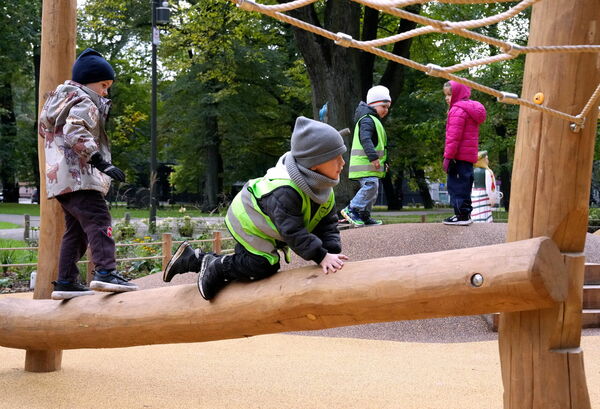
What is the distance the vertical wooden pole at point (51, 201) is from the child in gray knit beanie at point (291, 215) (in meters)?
1.97

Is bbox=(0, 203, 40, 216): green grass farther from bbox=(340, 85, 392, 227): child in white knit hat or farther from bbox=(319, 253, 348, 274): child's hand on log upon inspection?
bbox=(319, 253, 348, 274): child's hand on log

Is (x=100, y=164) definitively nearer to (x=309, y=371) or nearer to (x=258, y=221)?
(x=258, y=221)

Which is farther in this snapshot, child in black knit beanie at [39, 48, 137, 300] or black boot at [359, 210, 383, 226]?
black boot at [359, 210, 383, 226]

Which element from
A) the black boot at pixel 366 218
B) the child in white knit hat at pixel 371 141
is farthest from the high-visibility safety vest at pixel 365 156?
the black boot at pixel 366 218

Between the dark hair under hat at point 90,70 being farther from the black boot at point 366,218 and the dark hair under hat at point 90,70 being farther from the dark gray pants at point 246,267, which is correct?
the black boot at point 366,218

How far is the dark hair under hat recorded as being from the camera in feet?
15.5

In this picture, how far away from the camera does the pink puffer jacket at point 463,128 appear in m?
7.28

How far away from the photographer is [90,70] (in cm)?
472

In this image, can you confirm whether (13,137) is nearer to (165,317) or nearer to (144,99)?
(144,99)

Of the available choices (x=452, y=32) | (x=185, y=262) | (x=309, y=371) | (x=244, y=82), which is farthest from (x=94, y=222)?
(x=244, y=82)

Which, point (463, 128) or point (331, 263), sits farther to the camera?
point (463, 128)

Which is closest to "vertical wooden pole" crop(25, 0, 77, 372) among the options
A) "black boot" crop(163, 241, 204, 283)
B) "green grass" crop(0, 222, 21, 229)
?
"black boot" crop(163, 241, 204, 283)

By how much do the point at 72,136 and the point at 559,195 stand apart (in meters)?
2.73

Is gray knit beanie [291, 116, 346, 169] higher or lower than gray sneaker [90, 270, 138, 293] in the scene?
higher
